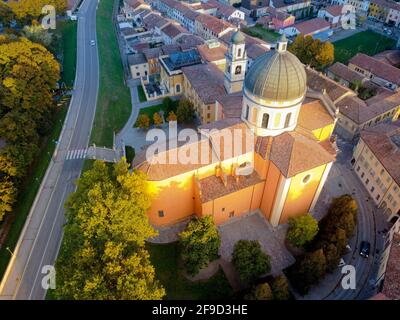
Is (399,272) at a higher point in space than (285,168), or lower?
lower

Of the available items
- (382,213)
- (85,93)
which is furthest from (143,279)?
(85,93)

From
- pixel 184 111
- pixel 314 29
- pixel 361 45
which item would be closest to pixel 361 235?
pixel 184 111

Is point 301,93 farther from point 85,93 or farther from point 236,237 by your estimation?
point 85,93

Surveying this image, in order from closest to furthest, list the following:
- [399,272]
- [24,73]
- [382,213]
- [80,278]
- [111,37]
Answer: [80,278]
[399,272]
[382,213]
[24,73]
[111,37]

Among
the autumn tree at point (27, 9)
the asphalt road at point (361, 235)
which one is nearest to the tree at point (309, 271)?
the asphalt road at point (361, 235)

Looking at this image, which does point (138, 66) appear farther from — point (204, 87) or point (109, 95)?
point (204, 87)

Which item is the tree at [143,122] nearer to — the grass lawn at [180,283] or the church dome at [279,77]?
the grass lawn at [180,283]

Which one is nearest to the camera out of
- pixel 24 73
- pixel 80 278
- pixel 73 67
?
pixel 80 278

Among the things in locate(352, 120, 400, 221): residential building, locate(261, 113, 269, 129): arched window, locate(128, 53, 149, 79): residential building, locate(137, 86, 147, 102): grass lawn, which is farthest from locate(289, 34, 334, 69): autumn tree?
locate(261, 113, 269, 129): arched window
